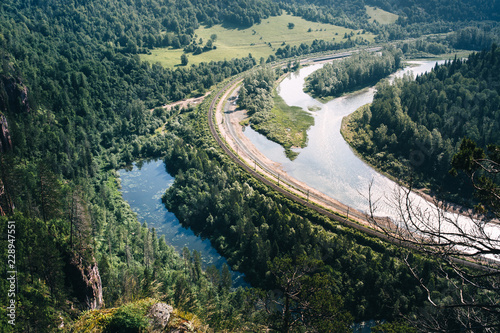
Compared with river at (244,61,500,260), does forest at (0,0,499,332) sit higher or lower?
higher

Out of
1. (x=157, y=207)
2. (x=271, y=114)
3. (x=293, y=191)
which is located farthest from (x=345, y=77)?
(x=157, y=207)

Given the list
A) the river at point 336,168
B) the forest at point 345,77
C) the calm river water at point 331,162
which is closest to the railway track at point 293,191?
the river at point 336,168

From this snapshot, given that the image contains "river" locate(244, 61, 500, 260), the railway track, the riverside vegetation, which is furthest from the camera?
the riverside vegetation

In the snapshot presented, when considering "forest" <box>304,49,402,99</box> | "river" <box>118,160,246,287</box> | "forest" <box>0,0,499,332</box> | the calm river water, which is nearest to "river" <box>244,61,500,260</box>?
the calm river water

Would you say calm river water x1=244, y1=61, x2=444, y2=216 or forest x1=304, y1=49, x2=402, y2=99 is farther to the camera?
forest x1=304, y1=49, x2=402, y2=99

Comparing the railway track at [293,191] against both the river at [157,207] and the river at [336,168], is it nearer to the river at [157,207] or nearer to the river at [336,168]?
the river at [336,168]

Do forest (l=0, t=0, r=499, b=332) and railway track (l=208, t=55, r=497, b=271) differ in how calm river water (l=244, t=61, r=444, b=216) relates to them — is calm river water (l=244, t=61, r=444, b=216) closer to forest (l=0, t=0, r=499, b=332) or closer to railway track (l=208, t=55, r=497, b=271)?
railway track (l=208, t=55, r=497, b=271)

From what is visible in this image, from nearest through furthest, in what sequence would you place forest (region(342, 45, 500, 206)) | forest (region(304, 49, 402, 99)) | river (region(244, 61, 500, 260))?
river (region(244, 61, 500, 260)), forest (region(342, 45, 500, 206)), forest (region(304, 49, 402, 99))
